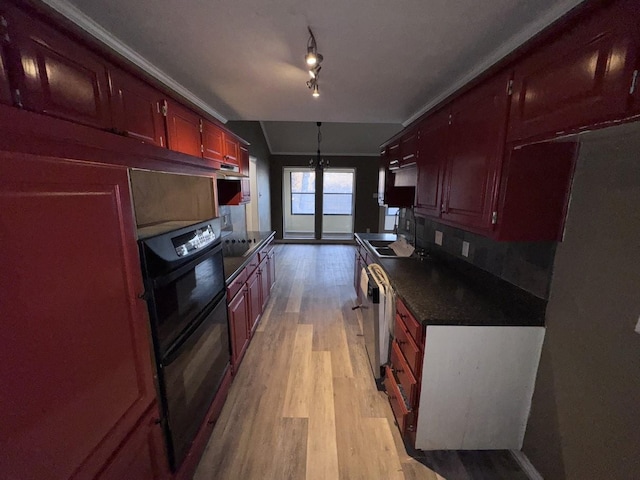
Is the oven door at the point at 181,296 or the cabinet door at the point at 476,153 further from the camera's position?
the cabinet door at the point at 476,153

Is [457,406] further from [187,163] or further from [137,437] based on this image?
[187,163]

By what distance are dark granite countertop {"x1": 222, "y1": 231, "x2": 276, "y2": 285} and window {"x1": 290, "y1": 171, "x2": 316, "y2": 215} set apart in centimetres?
453

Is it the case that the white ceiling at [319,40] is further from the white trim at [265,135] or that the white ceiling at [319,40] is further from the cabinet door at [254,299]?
the white trim at [265,135]

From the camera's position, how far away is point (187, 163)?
1.27 metres

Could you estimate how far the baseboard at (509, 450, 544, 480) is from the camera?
148 cm

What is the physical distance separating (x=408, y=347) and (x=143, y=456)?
1.39 meters

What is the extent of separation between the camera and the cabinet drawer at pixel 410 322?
151cm

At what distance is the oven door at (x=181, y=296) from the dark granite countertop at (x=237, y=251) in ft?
1.26

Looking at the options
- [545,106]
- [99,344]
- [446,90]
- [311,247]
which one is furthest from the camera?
[311,247]

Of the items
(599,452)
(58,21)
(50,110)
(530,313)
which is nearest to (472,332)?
(530,313)

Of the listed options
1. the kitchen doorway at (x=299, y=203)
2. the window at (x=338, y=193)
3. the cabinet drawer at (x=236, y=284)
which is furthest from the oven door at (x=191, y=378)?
the window at (x=338, y=193)

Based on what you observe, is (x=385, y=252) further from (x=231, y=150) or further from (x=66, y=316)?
(x=66, y=316)

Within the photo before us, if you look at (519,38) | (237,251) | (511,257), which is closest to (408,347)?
(511,257)

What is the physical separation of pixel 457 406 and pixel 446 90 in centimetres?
217
